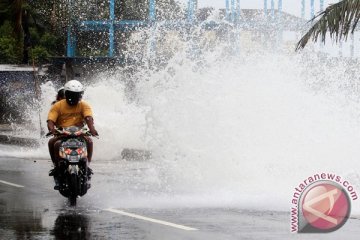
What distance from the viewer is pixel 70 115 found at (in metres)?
13.4

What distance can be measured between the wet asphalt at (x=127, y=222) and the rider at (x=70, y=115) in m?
0.80

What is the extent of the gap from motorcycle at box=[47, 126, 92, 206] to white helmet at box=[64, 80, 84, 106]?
0.51 meters

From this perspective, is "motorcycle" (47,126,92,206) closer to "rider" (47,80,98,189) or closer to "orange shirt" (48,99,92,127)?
"rider" (47,80,98,189)

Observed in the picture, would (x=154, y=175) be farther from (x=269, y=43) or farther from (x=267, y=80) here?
(x=269, y=43)

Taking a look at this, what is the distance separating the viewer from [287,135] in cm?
1714

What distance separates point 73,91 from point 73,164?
113 cm

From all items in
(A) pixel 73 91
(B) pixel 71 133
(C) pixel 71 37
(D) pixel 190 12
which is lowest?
(B) pixel 71 133

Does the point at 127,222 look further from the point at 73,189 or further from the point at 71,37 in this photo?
the point at 71,37

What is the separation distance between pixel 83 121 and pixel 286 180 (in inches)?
157

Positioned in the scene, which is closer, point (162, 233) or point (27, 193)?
point (162, 233)

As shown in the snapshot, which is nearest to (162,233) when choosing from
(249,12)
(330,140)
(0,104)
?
(330,140)

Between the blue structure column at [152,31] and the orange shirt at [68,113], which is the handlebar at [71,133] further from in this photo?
the blue structure column at [152,31]

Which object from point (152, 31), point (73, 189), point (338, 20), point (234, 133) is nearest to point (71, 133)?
point (73, 189)

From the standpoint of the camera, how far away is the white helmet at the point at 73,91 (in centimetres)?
1318
